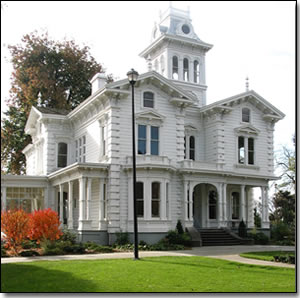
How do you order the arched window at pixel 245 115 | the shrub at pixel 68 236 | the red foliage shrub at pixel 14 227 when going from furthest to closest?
the arched window at pixel 245 115 → the shrub at pixel 68 236 → the red foliage shrub at pixel 14 227

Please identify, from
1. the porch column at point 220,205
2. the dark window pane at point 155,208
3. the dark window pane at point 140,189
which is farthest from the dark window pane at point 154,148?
the porch column at point 220,205

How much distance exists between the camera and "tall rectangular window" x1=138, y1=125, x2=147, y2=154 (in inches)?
1074

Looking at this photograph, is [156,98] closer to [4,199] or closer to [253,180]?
[253,180]

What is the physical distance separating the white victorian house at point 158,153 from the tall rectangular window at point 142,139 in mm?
Answer: 65

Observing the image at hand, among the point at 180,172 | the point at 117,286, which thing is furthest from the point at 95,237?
the point at 117,286

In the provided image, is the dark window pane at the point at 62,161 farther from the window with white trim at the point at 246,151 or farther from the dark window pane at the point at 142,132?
the window with white trim at the point at 246,151

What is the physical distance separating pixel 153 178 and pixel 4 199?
32.7ft

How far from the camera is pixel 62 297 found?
10.8 meters

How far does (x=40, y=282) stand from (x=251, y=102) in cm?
2361

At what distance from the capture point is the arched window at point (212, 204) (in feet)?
102

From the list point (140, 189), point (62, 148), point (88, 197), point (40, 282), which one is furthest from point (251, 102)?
point (40, 282)

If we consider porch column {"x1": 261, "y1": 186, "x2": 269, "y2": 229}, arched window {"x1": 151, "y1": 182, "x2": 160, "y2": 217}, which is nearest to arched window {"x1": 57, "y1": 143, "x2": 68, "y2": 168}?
arched window {"x1": 151, "y1": 182, "x2": 160, "y2": 217}

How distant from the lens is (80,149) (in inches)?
1252

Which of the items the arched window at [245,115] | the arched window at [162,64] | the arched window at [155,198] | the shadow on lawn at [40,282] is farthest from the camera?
the arched window at [162,64]
